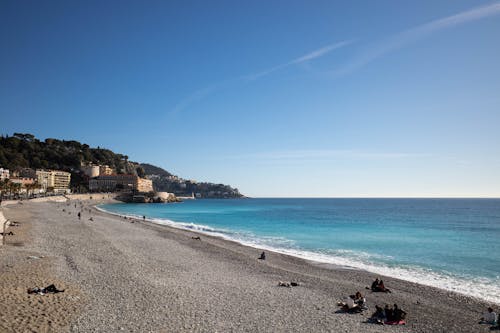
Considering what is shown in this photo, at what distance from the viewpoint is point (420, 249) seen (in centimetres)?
3128

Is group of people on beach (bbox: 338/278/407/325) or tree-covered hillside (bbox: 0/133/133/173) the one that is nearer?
group of people on beach (bbox: 338/278/407/325)

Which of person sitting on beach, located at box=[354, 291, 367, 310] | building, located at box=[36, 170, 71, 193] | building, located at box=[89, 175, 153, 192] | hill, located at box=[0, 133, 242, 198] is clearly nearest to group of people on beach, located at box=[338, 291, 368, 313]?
person sitting on beach, located at box=[354, 291, 367, 310]

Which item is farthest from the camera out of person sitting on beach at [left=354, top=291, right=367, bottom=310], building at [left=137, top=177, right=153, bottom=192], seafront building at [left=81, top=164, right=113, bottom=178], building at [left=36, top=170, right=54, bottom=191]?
building at [left=137, top=177, right=153, bottom=192]

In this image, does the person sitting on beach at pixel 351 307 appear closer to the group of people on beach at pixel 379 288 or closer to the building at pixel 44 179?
the group of people on beach at pixel 379 288

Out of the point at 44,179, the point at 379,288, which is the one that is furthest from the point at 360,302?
the point at 44,179

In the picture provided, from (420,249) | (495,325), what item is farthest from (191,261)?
(420,249)

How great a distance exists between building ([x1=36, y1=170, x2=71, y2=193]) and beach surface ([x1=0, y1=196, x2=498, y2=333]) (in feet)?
389

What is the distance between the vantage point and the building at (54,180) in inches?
4921

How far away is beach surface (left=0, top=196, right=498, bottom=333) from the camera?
10562 mm

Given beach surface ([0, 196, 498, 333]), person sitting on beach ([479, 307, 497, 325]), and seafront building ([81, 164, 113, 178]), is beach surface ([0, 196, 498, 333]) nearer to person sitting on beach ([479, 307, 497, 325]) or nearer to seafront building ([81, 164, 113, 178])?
person sitting on beach ([479, 307, 497, 325])

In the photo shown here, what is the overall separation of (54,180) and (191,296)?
146 meters

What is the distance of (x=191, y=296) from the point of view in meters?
13.6

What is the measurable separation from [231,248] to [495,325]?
19.8 meters

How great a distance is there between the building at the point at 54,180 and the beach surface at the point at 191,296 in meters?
119
